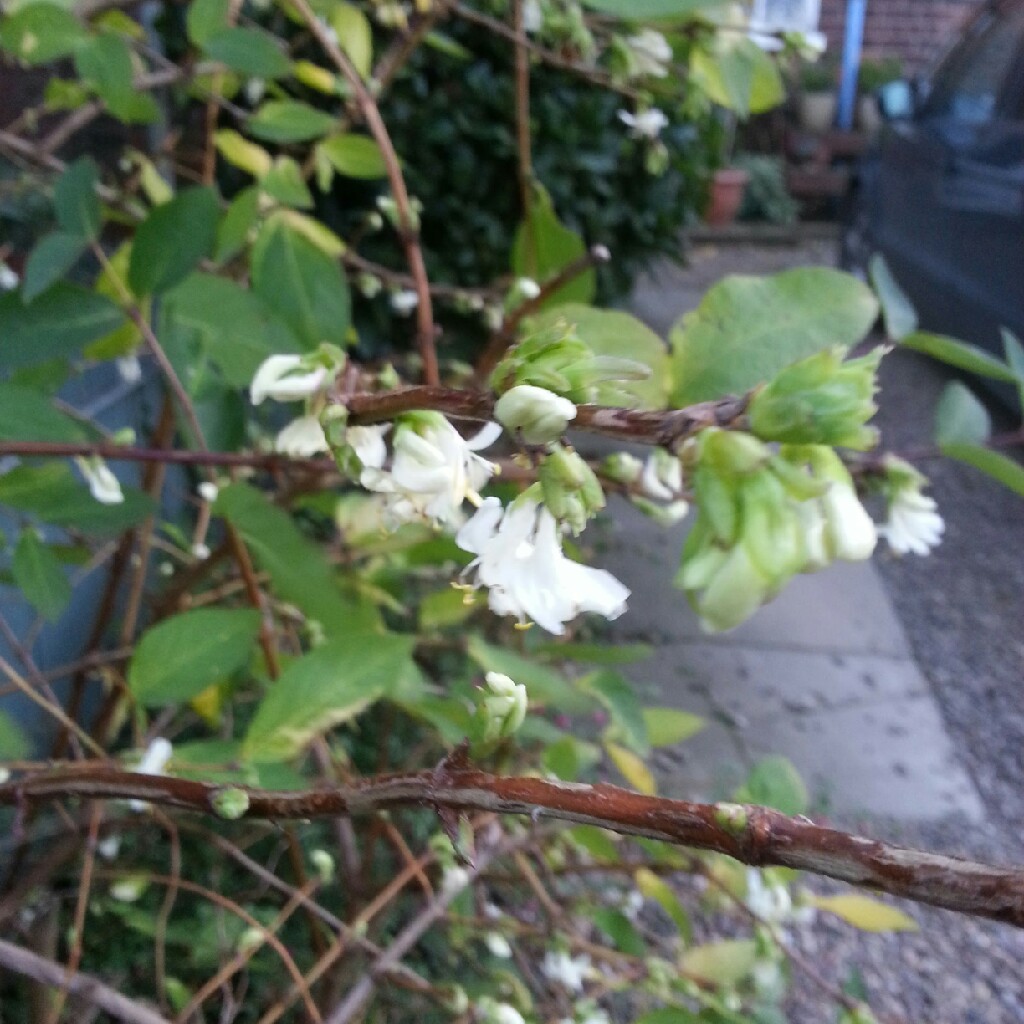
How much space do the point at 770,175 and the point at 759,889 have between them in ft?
22.1

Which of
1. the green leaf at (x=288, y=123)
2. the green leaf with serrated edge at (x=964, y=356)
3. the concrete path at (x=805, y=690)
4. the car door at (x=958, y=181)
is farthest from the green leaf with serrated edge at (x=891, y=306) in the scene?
the car door at (x=958, y=181)

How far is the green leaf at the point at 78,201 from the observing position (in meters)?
0.72

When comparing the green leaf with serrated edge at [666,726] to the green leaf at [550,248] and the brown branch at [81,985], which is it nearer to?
the green leaf at [550,248]

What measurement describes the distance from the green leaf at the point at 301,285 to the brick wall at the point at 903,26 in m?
8.54

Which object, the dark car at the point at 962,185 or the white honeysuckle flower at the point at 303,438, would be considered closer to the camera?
the white honeysuckle flower at the point at 303,438

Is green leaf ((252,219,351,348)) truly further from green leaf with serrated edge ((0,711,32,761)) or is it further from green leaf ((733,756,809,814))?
green leaf ((733,756,809,814))

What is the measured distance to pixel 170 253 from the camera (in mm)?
704

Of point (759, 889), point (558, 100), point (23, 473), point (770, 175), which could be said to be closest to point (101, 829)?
point (23, 473)

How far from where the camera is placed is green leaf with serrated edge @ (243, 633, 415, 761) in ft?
1.95

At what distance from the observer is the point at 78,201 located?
73 cm

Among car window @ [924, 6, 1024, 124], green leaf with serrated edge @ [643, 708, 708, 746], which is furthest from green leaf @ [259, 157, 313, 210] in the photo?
car window @ [924, 6, 1024, 124]

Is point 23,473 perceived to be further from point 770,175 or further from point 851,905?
point 770,175

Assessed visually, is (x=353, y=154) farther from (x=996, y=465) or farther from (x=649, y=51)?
(x=996, y=465)

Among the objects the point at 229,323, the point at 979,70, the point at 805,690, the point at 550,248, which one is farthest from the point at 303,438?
the point at 979,70
